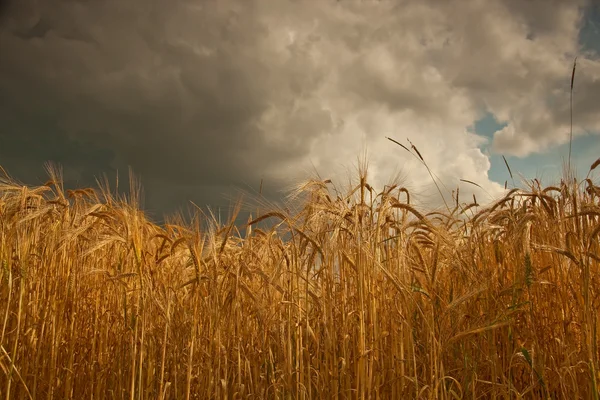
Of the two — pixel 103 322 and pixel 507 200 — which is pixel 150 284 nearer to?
pixel 103 322

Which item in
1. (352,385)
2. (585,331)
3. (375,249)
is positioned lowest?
(352,385)

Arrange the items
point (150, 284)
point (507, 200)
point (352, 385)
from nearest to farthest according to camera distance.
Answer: point (352, 385) < point (150, 284) < point (507, 200)

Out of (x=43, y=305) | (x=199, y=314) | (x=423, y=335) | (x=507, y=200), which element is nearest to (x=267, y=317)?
(x=199, y=314)

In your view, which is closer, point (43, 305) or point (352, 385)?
point (352, 385)

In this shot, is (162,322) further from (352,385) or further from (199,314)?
(352,385)

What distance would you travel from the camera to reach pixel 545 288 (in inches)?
148

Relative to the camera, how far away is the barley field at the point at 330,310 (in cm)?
289

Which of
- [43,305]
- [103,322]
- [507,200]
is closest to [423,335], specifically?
[507,200]

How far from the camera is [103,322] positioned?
414 cm

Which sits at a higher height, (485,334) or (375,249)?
(375,249)

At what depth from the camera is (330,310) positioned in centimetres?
304

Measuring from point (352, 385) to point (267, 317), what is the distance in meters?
0.97

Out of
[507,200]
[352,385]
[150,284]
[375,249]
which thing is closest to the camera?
[375,249]

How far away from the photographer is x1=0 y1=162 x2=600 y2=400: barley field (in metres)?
2.89
